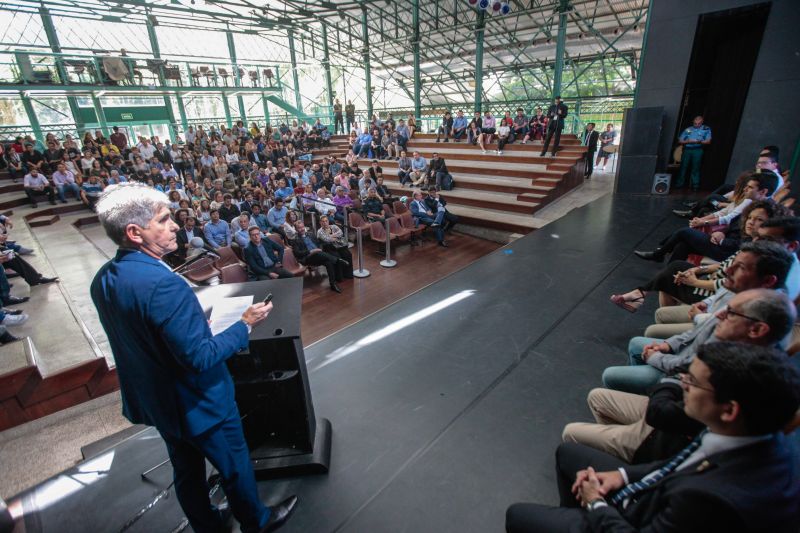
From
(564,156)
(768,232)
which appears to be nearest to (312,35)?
(564,156)

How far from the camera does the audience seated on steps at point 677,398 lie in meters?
1.16

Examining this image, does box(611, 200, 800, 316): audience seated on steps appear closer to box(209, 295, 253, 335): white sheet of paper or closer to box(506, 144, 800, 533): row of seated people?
box(506, 144, 800, 533): row of seated people

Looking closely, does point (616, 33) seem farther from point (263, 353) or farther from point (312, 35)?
point (263, 353)

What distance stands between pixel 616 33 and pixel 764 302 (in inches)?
585

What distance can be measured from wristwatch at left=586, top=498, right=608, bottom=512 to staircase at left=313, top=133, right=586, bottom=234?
5627 mm

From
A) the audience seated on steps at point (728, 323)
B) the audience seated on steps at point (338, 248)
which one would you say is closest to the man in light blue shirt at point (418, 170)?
the audience seated on steps at point (338, 248)

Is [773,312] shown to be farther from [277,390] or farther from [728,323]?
[277,390]

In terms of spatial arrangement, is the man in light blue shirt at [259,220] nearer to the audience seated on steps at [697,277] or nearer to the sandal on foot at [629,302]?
the sandal on foot at [629,302]

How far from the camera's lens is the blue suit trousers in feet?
3.84

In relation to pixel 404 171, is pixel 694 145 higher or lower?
higher

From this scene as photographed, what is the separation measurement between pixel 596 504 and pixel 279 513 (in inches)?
43.9

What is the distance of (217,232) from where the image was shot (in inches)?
218

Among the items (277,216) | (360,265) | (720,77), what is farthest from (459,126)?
(360,265)

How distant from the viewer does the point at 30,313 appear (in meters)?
3.45
